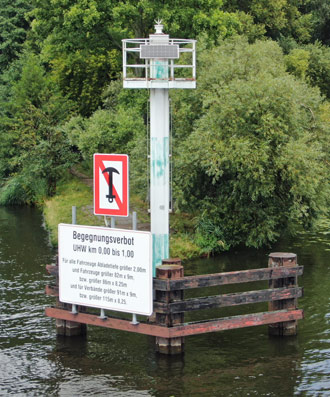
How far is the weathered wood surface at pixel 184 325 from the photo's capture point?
15.6 metres

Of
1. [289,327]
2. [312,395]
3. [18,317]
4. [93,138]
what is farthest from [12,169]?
[312,395]

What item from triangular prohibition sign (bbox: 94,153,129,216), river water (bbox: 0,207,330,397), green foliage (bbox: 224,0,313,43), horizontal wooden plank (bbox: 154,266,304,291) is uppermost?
green foliage (bbox: 224,0,313,43)

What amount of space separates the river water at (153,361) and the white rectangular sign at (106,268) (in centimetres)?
115

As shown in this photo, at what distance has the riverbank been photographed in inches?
1088

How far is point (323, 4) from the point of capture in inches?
2258

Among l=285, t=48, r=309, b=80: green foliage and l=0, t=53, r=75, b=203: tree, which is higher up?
l=285, t=48, r=309, b=80: green foliage

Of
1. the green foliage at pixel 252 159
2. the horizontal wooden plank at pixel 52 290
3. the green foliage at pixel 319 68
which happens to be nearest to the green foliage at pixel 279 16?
the green foliage at pixel 319 68

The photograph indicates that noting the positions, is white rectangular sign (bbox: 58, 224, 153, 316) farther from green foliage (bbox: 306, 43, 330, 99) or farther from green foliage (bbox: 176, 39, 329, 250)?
green foliage (bbox: 306, 43, 330, 99)

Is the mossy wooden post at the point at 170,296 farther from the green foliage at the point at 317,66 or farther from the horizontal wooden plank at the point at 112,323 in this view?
the green foliage at the point at 317,66

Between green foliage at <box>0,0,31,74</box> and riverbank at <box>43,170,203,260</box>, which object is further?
green foliage at <box>0,0,31,74</box>

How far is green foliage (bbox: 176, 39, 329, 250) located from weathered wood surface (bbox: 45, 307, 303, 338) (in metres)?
9.26

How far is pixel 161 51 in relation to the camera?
61.6 feet

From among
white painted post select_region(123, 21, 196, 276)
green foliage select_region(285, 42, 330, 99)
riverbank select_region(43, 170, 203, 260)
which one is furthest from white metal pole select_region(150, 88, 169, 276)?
green foliage select_region(285, 42, 330, 99)

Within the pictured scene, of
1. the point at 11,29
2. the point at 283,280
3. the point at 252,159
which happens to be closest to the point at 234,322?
the point at 283,280
